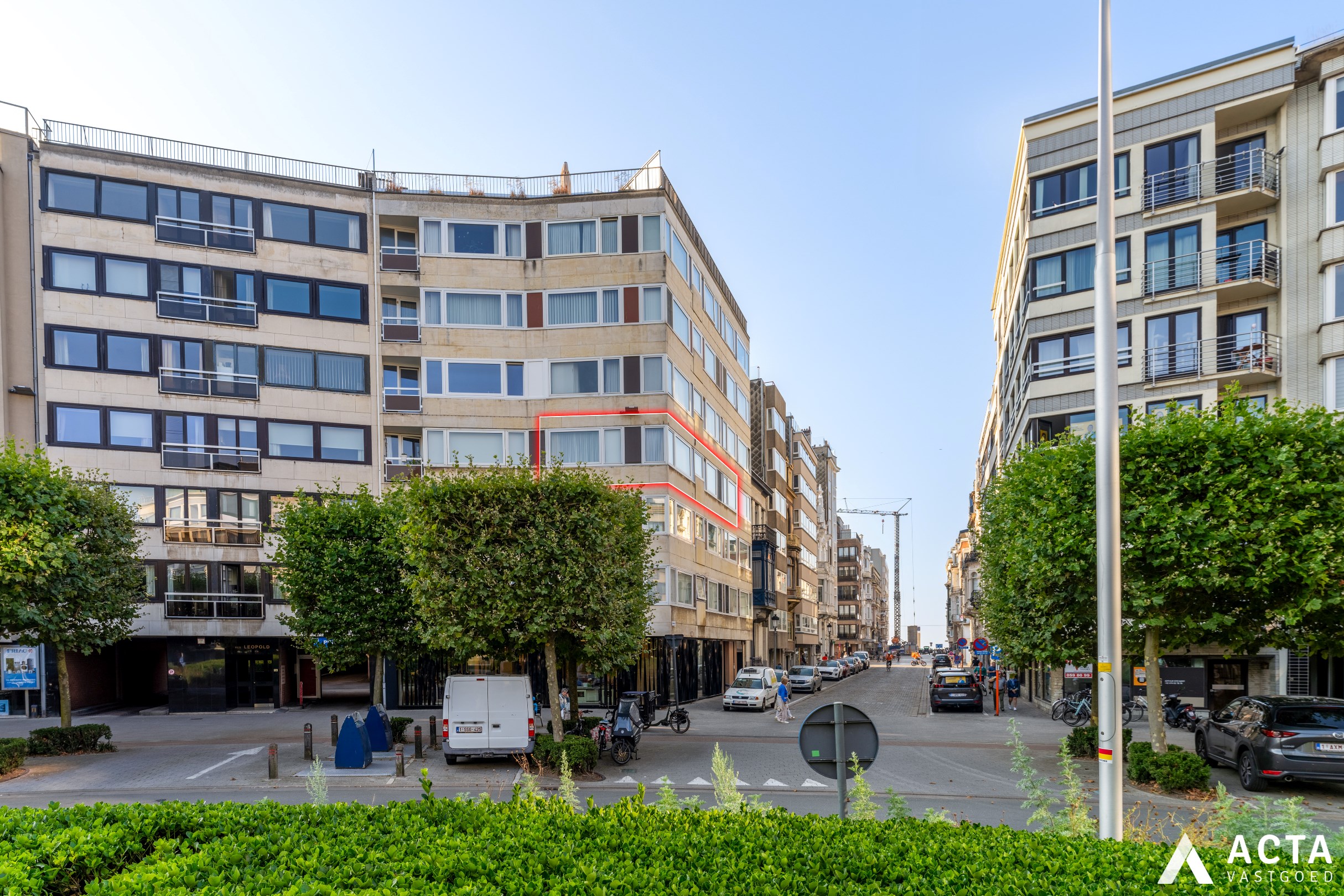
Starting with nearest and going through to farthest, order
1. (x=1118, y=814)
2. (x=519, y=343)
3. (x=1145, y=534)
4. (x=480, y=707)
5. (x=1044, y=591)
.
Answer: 1. (x=1118, y=814)
2. (x=1145, y=534)
3. (x=1044, y=591)
4. (x=480, y=707)
5. (x=519, y=343)

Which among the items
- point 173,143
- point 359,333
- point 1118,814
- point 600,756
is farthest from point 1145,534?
point 173,143

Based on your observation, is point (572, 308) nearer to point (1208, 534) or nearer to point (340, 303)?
point (340, 303)

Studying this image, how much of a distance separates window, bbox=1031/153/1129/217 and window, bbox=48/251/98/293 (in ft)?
120

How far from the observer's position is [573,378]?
35.2m

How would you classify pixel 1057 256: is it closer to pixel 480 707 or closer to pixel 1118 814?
pixel 480 707

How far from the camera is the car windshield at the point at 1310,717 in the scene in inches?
611

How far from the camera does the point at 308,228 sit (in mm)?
36656

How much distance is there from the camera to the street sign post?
825 cm

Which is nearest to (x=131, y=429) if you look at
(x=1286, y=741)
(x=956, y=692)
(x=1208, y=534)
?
(x=956, y=692)

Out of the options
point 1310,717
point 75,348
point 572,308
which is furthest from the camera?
point 572,308

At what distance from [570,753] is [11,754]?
12.0 metres

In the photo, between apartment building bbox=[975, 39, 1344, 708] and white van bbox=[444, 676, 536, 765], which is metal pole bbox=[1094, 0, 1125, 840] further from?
apartment building bbox=[975, 39, 1344, 708]

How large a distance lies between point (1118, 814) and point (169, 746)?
23.9 m

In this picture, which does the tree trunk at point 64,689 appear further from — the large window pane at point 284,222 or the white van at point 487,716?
the large window pane at point 284,222
